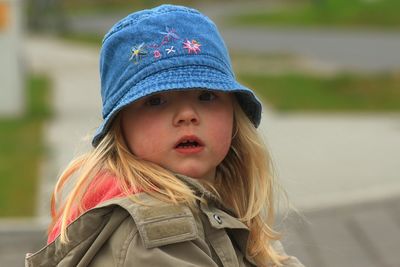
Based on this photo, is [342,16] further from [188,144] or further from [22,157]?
[188,144]

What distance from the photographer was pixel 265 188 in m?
2.28

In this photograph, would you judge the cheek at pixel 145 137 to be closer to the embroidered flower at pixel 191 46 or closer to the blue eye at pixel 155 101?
the blue eye at pixel 155 101

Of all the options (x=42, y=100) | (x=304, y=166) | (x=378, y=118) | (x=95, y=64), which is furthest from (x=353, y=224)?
(x=95, y=64)

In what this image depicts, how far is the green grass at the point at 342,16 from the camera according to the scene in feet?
84.0

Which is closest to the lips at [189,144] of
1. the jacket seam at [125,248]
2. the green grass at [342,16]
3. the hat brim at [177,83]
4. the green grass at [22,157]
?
the hat brim at [177,83]

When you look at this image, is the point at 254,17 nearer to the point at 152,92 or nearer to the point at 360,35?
the point at 360,35

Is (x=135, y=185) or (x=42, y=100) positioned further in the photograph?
(x=42, y=100)

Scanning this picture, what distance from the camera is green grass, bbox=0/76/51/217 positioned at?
651 cm

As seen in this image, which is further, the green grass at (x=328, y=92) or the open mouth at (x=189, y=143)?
the green grass at (x=328, y=92)

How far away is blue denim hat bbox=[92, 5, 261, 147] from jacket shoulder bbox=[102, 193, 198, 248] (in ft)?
0.68

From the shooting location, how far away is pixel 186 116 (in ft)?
6.75

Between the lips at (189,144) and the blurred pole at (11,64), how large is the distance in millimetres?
8812

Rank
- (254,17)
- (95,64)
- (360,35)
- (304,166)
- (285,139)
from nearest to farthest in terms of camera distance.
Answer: (304,166) → (285,139) → (95,64) → (360,35) → (254,17)

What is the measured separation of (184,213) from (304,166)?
5.77 m
